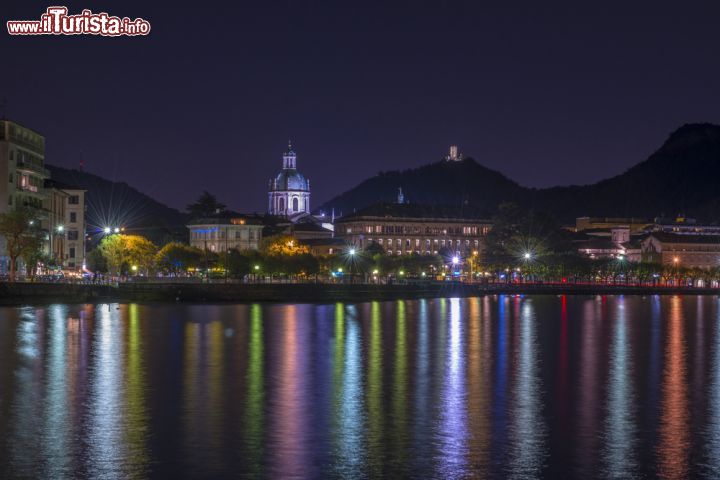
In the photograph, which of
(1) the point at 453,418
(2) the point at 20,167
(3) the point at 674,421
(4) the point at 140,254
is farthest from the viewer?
(4) the point at 140,254

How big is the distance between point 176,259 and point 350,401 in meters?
99.7

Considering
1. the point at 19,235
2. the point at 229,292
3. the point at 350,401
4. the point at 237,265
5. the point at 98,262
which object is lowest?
the point at 350,401

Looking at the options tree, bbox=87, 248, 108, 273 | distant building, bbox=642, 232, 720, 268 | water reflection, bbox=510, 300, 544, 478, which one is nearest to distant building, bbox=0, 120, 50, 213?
tree, bbox=87, 248, 108, 273

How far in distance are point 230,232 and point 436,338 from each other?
376 ft

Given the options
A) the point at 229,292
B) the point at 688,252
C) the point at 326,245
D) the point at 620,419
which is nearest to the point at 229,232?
the point at 326,245

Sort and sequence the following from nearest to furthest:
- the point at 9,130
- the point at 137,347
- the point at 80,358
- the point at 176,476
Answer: the point at 176,476, the point at 80,358, the point at 137,347, the point at 9,130

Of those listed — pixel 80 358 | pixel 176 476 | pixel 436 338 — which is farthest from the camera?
pixel 436 338

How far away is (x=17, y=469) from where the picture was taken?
2741 centimetres

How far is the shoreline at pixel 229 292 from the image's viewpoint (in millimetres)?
84312

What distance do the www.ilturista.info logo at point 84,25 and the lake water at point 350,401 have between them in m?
16.8

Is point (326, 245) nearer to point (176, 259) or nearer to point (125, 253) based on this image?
point (176, 259)

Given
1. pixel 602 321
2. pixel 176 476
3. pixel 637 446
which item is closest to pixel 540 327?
pixel 602 321

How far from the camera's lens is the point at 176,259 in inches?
5340

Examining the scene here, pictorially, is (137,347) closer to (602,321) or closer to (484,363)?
(484,363)
